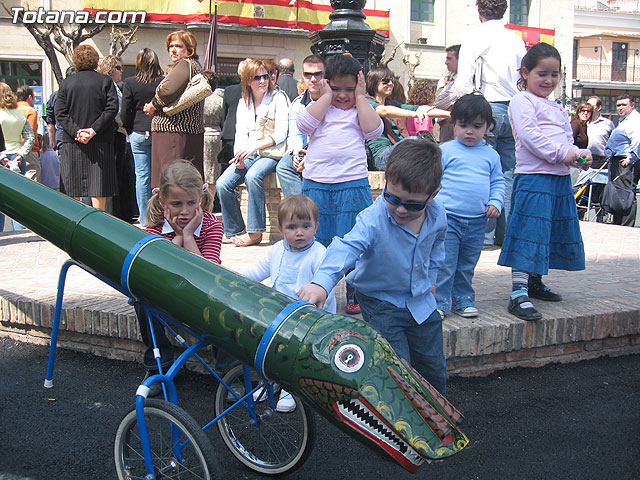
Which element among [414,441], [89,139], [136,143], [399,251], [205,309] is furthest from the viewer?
→ [136,143]

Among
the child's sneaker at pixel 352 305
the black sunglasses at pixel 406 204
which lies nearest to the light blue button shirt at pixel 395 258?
the black sunglasses at pixel 406 204

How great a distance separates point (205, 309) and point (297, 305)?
327 mm

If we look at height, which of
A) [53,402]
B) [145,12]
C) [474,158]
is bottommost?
[53,402]

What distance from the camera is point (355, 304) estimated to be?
13.8 feet

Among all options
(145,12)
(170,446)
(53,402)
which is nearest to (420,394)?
(170,446)

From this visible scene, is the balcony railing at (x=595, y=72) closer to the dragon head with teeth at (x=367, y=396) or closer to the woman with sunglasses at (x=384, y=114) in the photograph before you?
the woman with sunglasses at (x=384, y=114)

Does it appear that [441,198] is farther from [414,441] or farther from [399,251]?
[414,441]

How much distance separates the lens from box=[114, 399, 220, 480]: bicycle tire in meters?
2.30

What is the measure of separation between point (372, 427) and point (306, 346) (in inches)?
12.4

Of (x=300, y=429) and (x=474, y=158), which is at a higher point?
(x=474, y=158)

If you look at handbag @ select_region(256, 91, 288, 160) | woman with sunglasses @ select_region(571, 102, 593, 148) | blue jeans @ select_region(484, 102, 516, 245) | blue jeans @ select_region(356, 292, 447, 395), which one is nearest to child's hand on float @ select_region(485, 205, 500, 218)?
blue jeans @ select_region(356, 292, 447, 395)

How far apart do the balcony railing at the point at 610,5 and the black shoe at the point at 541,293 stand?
46898 millimetres

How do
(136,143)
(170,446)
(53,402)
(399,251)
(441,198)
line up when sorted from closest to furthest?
(170,446)
(399,251)
(53,402)
(441,198)
(136,143)

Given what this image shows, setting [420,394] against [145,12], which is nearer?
[420,394]
